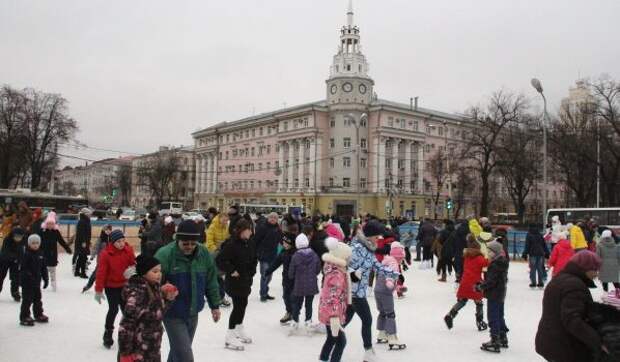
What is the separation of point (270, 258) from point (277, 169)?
6691 centimetres

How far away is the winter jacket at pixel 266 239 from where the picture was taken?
38.4ft

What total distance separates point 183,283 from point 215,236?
21.2ft

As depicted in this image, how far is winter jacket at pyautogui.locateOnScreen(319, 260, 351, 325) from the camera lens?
6.01 meters

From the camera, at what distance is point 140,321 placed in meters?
4.38

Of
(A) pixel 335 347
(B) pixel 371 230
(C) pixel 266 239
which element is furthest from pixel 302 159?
(A) pixel 335 347

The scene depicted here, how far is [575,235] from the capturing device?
Result: 14.1 m

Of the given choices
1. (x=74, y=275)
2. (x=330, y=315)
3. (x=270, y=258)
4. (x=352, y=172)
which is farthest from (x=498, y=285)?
(x=352, y=172)

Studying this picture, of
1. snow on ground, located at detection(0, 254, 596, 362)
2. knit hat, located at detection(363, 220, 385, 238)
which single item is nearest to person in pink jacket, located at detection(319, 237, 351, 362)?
knit hat, located at detection(363, 220, 385, 238)

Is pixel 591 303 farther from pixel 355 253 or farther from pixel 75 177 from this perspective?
pixel 75 177

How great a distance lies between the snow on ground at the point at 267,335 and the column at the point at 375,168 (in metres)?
56.8

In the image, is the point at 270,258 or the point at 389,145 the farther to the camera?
the point at 389,145

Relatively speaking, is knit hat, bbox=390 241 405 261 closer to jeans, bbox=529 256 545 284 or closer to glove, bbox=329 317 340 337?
glove, bbox=329 317 340 337

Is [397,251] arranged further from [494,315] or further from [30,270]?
[30,270]

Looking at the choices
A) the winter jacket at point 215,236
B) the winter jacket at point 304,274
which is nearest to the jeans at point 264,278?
the winter jacket at point 215,236
